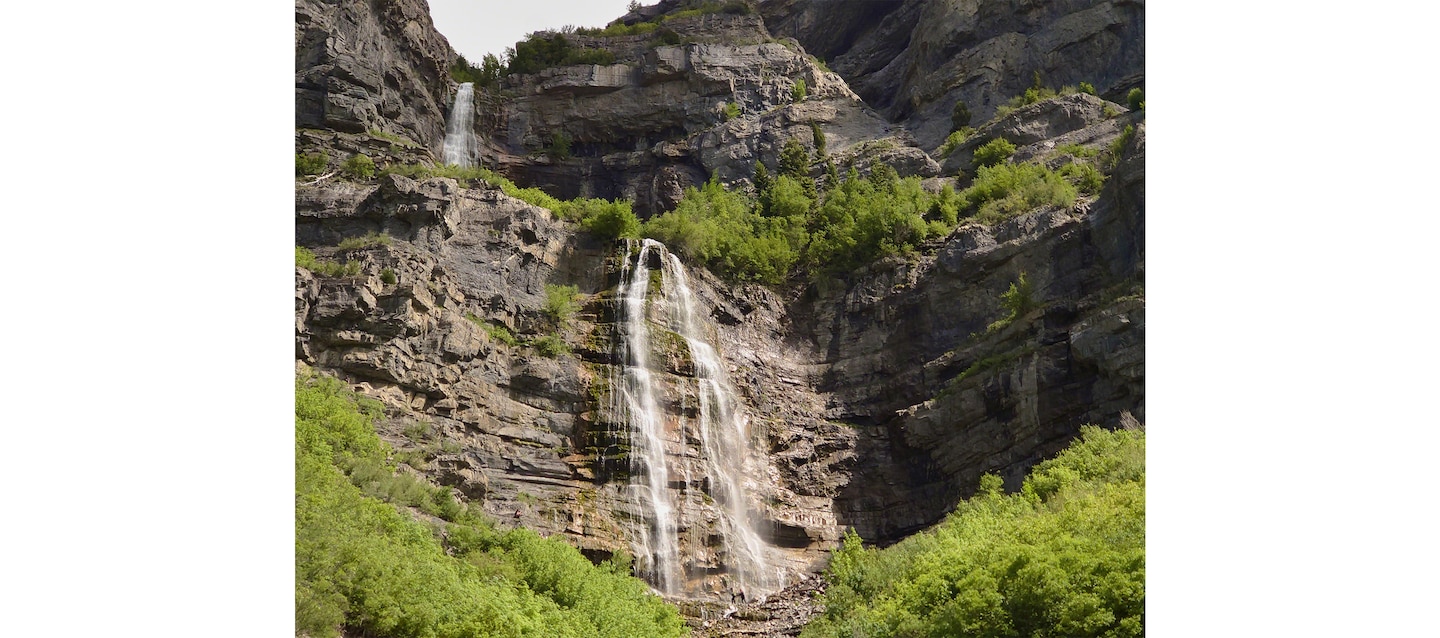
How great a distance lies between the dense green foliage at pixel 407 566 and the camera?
43.2ft

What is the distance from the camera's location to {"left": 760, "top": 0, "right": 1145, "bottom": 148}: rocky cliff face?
35688 millimetres

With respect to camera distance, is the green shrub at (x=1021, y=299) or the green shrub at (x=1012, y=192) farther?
the green shrub at (x=1012, y=192)

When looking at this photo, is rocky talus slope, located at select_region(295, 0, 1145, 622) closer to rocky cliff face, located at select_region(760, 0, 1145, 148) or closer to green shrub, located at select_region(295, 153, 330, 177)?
rocky cliff face, located at select_region(760, 0, 1145, 148)

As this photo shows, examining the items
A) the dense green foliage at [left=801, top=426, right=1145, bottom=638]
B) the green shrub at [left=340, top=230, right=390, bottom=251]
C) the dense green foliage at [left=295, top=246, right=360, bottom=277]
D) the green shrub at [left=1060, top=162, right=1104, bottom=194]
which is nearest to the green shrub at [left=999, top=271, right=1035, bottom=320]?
the green shrub at [left=1060, top=162, right=1104, bottom=194]

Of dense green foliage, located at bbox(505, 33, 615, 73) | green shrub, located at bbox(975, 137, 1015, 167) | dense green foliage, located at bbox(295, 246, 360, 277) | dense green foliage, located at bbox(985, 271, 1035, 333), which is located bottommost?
dense green foliage, located at bbox(985, 271, 1035, 333)

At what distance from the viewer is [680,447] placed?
901 inches

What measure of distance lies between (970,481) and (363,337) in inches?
469

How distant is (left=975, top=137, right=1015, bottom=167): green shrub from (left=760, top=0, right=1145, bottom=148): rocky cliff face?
355 cm

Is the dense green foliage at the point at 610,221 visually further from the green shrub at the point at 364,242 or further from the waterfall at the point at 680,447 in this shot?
the green shrub at the point at 364,242

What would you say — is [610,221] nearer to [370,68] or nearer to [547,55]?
[370,68]

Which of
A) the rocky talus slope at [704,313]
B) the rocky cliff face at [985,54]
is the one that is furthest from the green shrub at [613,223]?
the rocky cliff face at [985,54]

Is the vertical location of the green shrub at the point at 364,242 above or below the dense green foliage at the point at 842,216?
below

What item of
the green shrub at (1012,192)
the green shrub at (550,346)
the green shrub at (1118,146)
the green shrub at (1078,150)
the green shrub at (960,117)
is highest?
the green shrub at (960,117)

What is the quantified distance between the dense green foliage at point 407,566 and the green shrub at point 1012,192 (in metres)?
13.7
